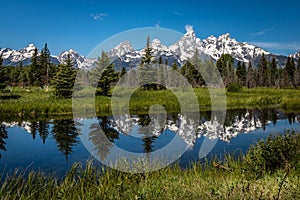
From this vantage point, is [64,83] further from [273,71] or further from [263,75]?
[273,71]

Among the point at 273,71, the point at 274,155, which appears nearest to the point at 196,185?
the point at 274,155

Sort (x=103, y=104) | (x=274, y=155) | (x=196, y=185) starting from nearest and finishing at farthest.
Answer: (x=196, y=185) → (x=274, y=155) → (x=103, y=104)

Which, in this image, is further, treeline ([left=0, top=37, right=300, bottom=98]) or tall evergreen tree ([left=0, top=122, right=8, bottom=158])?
treeline ([left=0, top=37, right=300, bottom=98])

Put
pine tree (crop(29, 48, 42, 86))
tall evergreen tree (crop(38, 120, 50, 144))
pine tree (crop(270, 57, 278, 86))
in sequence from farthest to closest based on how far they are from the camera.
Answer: pine tree (crop(270, 57, 278, 86))
pine tree (crop(29, 48, 42, 86))
tall evergreen tree (crop(38, 120, 50, 144))

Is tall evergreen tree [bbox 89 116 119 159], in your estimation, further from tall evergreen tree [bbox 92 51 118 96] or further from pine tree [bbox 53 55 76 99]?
tall evergreen tree [bbox 92 51 118 96]

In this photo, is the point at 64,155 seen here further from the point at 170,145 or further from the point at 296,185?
the point at 296,185

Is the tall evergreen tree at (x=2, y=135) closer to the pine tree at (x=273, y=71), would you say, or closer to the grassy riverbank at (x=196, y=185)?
the grassy riverbank at (x=196, y=185)

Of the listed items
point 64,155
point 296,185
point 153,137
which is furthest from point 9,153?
point 296,185

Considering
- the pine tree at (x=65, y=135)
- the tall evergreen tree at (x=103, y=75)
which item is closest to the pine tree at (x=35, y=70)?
the tall evergreen tree at (x=103, y=75)

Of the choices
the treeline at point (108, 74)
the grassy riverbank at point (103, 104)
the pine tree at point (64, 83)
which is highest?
the treeline at point (108, 74)

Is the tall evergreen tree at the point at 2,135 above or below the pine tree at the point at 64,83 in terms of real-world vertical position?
below

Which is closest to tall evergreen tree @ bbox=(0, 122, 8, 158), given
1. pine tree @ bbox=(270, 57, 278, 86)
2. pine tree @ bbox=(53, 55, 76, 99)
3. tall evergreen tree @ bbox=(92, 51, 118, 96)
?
pine tree @ bbox=(53, 55, 76, 99)

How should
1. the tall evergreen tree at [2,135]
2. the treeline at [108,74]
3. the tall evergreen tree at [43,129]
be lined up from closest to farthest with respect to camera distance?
the tall evergreen tree at [2,135], the tall evergreen tree at [43,129], the treeline at [108,74]

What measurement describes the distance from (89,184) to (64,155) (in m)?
5.77
